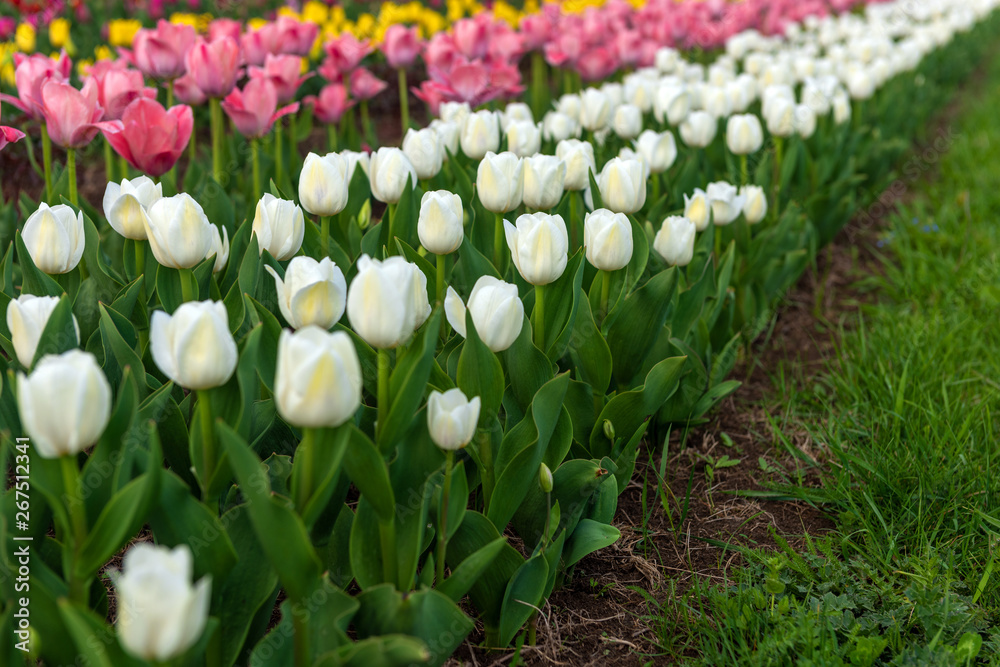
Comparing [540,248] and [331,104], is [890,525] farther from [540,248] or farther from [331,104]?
[331,104]

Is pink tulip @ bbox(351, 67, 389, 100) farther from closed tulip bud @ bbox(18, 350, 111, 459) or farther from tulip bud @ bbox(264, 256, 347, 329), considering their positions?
closed tulip bud @ bbox(18, 350, 111, 459)

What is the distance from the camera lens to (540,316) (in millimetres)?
1683

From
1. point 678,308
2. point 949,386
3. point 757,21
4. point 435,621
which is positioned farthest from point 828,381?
point 757,21

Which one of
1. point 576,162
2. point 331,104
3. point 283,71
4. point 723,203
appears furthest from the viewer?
point 331,104

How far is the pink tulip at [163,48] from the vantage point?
8.93 ft

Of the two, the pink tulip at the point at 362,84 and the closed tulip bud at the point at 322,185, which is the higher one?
the closed tulip bud at the point at 322,185

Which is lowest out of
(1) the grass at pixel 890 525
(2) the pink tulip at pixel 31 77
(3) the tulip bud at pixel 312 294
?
(1) the grass at pixel 890 525

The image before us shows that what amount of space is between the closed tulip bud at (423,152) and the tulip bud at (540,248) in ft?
2.20

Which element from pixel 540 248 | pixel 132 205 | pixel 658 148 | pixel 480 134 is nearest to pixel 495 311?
pixel 540 248

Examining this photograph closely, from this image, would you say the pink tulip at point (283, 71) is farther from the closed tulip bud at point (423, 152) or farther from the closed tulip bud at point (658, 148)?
the closed tulip bud at point (658, 148)

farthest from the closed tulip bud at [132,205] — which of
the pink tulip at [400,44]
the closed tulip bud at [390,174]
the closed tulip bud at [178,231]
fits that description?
the pink tulip at [400,44]

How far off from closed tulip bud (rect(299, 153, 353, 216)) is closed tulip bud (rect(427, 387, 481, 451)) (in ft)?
2.60

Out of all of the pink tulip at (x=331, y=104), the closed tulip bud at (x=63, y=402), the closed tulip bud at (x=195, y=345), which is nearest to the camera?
the closed tulip bud at (x=63, y=402)

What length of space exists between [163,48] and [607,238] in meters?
1.81
